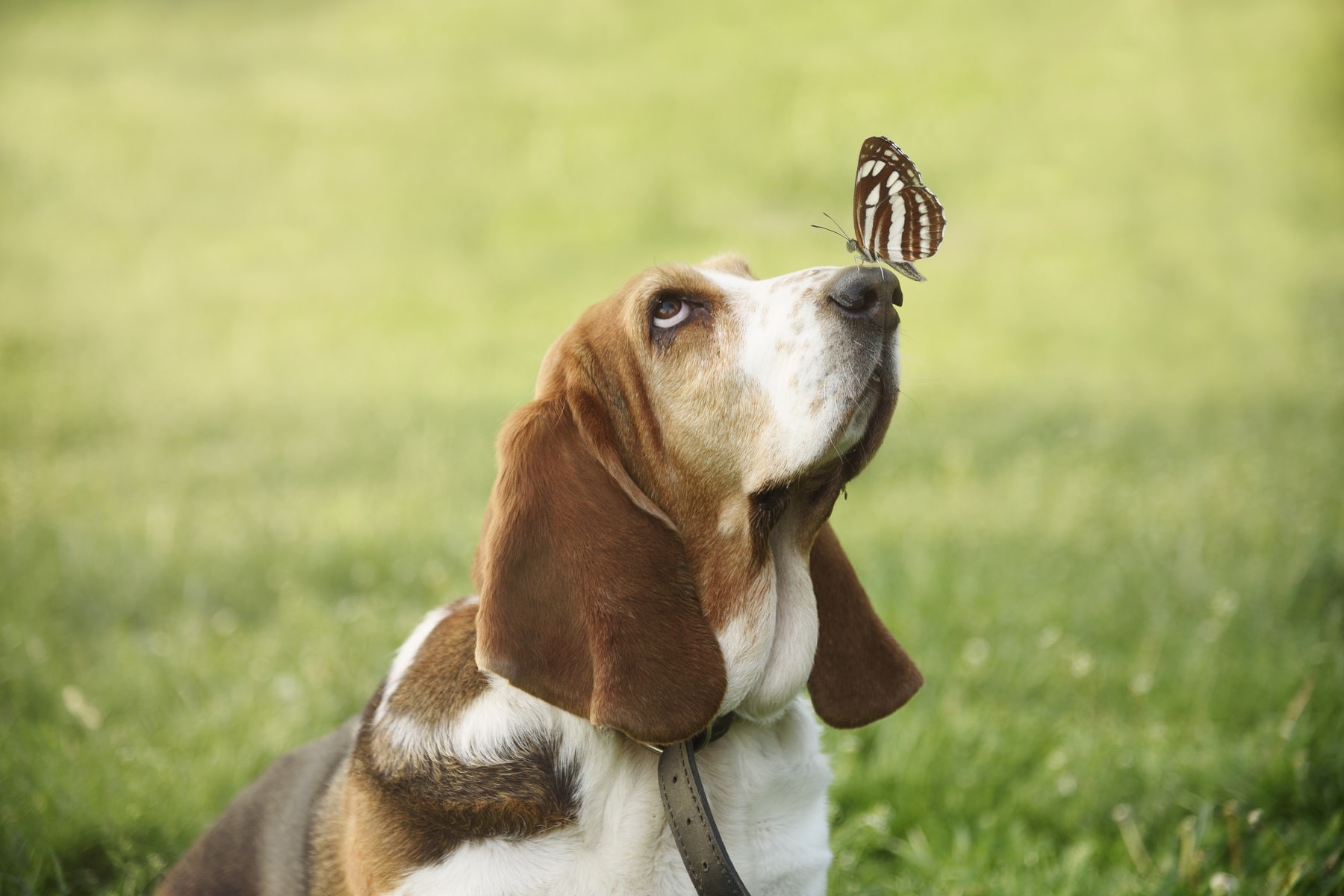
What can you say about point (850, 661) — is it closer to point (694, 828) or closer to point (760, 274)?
point (694, 828)

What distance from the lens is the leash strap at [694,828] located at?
8.54ft

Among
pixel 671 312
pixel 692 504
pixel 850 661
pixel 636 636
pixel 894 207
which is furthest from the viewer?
pixel 850 661

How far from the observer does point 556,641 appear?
8.40ft

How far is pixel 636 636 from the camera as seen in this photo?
2.59 metres

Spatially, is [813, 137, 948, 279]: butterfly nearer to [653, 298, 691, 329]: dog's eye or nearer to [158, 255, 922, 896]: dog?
[158, 255, 922, 896]: dog

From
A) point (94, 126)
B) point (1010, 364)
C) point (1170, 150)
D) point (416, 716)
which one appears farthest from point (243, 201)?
point (416, 716)

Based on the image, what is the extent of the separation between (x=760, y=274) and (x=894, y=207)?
862cm

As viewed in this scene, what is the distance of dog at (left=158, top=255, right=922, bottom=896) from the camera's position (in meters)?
2.59

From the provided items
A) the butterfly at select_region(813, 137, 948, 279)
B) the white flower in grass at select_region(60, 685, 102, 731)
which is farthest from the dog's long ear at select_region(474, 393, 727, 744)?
the white flower in grass at select_region(60, 685, 102, 731)

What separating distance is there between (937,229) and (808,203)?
11.9 meters

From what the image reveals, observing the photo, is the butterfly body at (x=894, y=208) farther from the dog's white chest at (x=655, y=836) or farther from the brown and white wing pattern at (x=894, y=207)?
the dog's white chest at (x=655, y=836)

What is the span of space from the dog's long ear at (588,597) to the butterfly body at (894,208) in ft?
2.79

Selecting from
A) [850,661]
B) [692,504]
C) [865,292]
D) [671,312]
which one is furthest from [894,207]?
[850,661]

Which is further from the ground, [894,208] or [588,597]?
[894,208]
